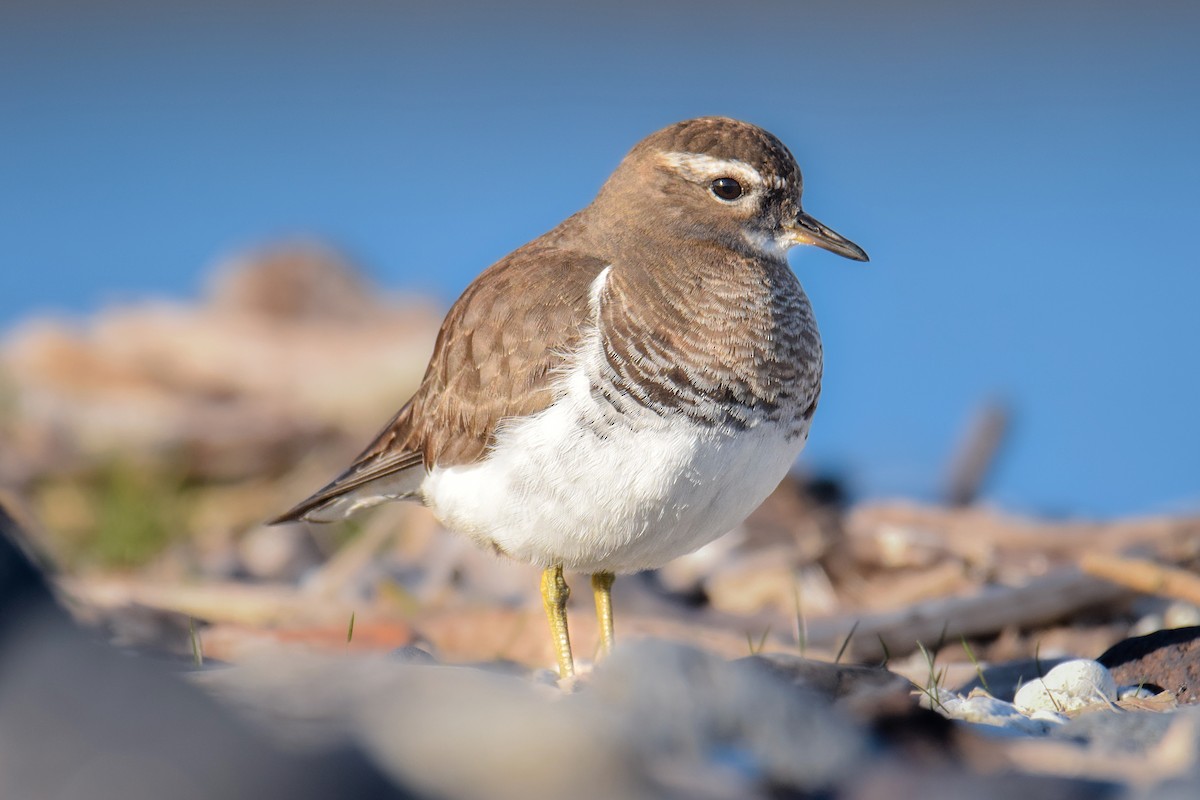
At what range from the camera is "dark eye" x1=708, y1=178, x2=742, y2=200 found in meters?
5.38

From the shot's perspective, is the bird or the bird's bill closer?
the bird

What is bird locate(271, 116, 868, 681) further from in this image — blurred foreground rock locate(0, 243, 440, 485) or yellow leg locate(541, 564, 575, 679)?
blurred foreground rock locate(0, 243, 440, 485)

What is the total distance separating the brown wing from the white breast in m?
0.10

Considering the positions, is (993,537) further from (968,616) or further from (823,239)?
(823,239)

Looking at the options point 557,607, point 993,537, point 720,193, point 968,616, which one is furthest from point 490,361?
point 993,537

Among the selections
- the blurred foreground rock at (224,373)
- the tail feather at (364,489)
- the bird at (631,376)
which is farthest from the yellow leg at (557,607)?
the blurred foreground rock at (224,373)

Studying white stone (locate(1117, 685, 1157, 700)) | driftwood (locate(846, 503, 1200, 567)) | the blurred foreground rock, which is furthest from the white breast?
the blurred foreground rock

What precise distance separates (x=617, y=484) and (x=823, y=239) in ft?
A: 4.80

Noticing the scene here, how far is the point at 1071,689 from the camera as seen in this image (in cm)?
422

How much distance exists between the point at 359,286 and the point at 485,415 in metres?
15.7

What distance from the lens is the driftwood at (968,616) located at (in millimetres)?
5871

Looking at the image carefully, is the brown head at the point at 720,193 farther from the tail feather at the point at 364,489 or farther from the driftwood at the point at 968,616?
the driftwood at the point at 968,616

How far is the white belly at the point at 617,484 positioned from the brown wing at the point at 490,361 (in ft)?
0.51

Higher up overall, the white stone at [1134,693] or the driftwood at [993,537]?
the white stone at [1134,693]
